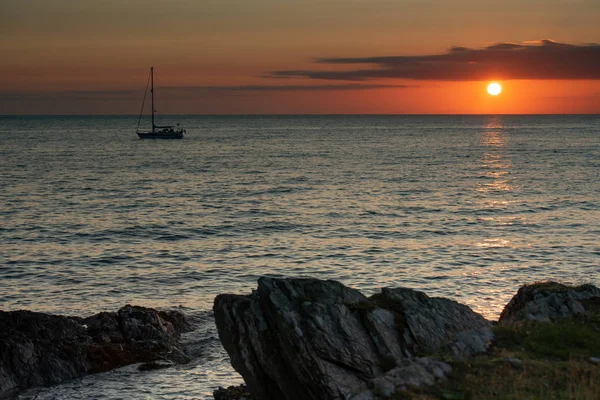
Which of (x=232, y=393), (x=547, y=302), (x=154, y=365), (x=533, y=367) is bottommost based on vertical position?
(x=154, y=365)

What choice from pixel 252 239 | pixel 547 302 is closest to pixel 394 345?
pixel 547 302

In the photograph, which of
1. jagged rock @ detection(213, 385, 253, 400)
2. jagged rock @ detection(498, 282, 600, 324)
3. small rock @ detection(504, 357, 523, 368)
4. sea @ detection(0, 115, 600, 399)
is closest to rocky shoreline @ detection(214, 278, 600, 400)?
small rock @ detection(504, 357, 523, 368)

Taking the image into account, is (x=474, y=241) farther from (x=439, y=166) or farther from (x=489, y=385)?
(x=439, y=166)

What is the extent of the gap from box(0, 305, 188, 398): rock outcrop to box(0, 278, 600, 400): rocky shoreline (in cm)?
601

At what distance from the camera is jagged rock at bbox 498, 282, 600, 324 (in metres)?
23.3

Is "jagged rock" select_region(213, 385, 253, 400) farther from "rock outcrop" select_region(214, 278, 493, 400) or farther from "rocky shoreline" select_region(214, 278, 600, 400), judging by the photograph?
"rocky shoreline" select_region(214, 278, 600, 400)

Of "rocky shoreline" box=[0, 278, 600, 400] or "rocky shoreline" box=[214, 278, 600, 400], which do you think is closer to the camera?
"rocky shoreline" box=[0, 278, 600, 400]

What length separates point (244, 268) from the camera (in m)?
43.9

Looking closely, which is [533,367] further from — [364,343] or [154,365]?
[154,365]

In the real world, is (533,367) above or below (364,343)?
below

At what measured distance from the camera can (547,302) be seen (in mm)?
24016

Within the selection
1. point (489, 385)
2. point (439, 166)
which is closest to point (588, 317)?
point (489, 385)

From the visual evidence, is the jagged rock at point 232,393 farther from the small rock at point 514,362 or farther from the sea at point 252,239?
the small rock at point 514,362

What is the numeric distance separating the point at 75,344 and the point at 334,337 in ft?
42.8
